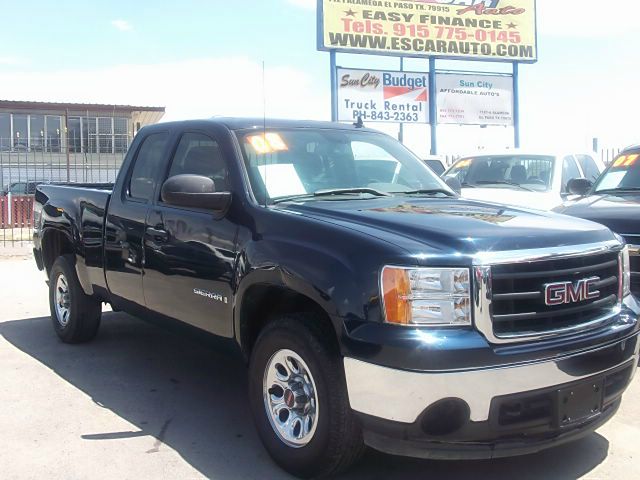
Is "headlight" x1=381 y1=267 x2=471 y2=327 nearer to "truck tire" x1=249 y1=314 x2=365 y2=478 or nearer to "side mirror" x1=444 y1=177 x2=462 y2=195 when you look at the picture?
"truck tire" x1=249 y1=314 x2=365 y2=478

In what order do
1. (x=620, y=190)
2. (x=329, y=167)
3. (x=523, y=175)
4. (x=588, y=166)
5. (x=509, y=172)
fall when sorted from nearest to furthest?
(x=329, y=167) < (x=620, y=190) < (x=523, y=175) < (x=509, y=172) < (x=588, y=166)

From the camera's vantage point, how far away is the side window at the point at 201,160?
4359 mm

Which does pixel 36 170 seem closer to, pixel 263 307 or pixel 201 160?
pixel 201 160

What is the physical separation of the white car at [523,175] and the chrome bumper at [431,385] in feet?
17.0

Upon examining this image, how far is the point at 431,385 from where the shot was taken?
2.90 meters

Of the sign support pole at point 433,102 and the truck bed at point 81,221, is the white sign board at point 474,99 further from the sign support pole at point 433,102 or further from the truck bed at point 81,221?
the truck bed at point 81,221

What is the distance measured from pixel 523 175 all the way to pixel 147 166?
18.0 ft

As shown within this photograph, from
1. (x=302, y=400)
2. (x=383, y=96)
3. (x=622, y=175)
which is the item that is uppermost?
(x=383, y=96)

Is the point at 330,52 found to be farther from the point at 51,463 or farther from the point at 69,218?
the point at 51,463

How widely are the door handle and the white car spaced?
4.46 m

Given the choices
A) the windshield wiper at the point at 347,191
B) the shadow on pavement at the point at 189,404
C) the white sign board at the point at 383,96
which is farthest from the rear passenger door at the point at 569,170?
the white sign board at the point at 383,96

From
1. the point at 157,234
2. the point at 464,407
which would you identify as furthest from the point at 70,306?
the point at 464,407

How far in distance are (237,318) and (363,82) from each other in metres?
17.0

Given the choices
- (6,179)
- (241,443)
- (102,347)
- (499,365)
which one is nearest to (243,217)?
(241,443)
